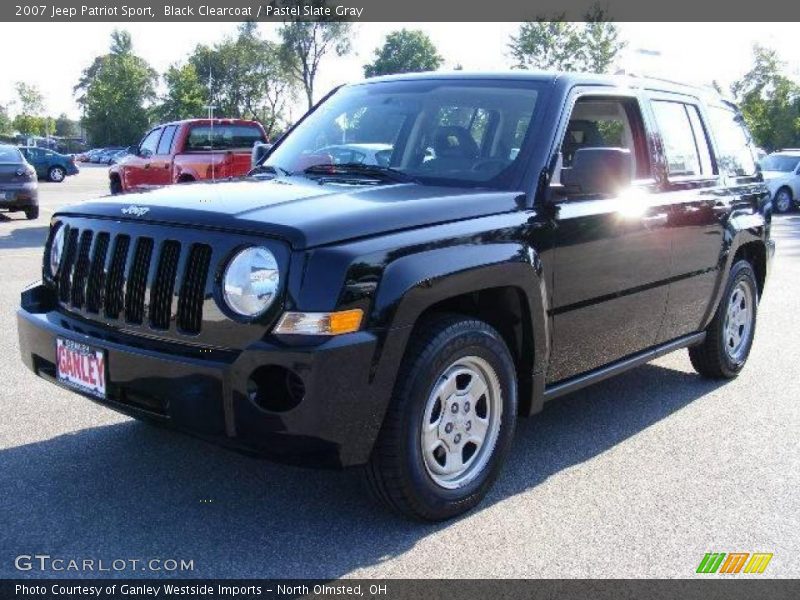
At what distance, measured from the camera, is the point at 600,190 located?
4004 millimetres

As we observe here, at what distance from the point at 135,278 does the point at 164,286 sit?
18cm

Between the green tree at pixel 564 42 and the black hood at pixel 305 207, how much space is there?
47.0m

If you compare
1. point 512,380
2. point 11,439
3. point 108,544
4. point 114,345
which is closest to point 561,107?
point 512,380

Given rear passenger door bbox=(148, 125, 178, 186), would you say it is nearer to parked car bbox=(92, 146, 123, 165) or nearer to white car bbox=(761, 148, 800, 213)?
white car bbox=(761, 148, 800, 213)

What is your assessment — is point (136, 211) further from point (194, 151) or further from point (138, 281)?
point (194, 151)

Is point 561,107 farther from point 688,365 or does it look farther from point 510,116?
point 688,365

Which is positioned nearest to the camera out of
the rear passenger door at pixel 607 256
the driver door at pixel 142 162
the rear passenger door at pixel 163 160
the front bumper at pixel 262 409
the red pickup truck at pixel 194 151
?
the front bumper at pixel 262 409

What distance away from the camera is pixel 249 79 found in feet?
248

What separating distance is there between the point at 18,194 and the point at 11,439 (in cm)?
1323

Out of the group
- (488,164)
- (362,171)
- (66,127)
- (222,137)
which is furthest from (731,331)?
(66,127)

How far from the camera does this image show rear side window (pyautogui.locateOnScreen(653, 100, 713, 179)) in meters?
4.86

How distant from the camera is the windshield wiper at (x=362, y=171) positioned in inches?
156

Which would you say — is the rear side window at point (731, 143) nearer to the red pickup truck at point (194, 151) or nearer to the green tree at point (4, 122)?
the red pickup truck at point (194, 151)

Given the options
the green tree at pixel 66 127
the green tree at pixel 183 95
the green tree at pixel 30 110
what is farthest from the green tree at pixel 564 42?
the green tree at pixel 66 127
